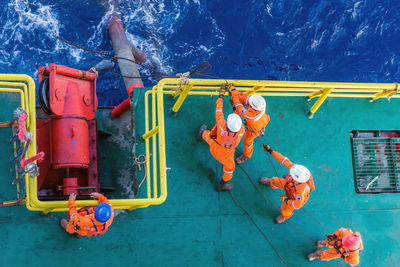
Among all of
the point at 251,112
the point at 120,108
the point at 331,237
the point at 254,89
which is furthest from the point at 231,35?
the point at 331,237

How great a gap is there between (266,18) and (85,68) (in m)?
5.33

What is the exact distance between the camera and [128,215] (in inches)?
211

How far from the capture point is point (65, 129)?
503 cm

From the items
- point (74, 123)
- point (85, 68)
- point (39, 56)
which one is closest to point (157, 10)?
point (85, 68)

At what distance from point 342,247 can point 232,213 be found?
5.94 feet

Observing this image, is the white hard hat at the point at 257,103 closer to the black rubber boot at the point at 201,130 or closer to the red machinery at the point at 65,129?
the black rubber boot at the point at 201,130

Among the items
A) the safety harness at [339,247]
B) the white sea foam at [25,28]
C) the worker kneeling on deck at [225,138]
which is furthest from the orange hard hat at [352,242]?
the white sea foam at [25,28]

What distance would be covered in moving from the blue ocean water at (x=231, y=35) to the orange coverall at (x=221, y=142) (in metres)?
3.96

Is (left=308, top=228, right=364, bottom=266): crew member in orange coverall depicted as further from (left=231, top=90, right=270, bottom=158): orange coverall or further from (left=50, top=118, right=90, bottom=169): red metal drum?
(left=50, top=118, right=90, bottom=169): red metal drum

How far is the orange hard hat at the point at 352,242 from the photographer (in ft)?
16.2

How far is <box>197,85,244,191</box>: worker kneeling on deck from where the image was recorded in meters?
4.98

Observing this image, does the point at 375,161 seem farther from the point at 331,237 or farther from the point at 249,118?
the point at 249,118

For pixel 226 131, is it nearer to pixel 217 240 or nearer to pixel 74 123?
pixel 217 240

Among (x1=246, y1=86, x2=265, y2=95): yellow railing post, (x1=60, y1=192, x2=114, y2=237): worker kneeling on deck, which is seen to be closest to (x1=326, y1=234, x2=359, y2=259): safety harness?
(x1=246, y1=86, x2=265, y2=95): yellow railing post
